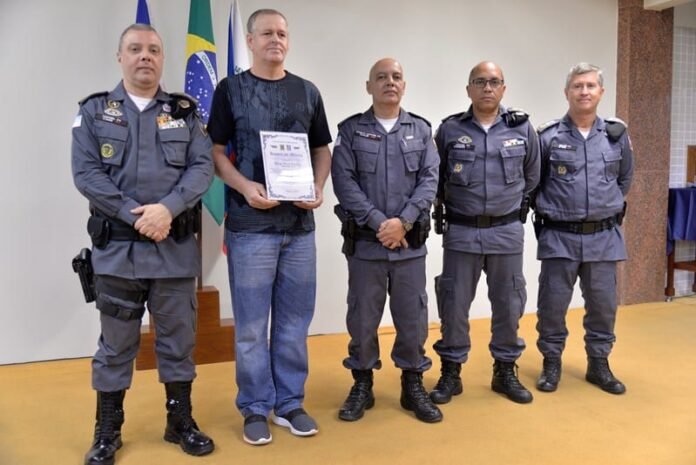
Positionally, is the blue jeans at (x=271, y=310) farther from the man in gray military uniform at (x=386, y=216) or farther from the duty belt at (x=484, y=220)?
the duty belt at (x=484, y=220)

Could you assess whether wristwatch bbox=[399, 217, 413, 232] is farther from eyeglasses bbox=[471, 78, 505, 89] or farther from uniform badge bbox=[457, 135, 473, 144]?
eyeglasses bbox=[471, 78, 505, 89]

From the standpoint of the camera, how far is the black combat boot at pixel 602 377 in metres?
3.38

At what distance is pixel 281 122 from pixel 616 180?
6.11 feet

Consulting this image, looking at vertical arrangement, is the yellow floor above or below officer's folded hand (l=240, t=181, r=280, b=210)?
below

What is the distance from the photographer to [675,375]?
3664 millimetres

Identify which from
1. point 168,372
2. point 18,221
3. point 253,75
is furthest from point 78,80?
point 168,372

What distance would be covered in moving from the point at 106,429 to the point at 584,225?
2449 millimetres

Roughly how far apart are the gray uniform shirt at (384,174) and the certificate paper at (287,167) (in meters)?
0.25

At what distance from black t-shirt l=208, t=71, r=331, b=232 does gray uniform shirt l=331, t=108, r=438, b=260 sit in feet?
0.96

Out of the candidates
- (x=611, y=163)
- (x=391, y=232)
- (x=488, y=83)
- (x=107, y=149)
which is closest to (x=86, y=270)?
(x=107, y=149)

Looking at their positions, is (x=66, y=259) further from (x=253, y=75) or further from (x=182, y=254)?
(x=253, y=75)

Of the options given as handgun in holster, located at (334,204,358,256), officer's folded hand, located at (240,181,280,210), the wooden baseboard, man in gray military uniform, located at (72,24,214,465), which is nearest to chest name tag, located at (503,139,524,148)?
handgun in holster, located at (334,204,358,256)

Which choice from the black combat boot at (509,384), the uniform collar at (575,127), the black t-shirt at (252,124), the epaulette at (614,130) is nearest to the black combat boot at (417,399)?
the black combat boot at (509,384)

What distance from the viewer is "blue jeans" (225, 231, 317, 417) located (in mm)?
2715
